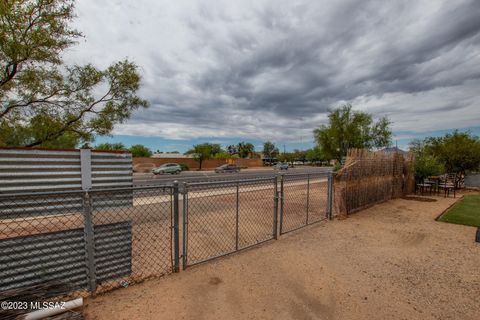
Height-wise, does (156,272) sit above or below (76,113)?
below

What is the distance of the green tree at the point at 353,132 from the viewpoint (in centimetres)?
2823

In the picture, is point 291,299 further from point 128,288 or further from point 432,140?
point 432,140

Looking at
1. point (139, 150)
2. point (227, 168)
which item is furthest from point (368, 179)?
point (139, 150)

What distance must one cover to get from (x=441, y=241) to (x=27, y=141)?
12234 millimetres

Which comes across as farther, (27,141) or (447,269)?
(27,141)

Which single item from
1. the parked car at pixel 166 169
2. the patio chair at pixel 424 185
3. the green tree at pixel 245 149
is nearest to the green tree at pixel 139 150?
the parked car at pixel 166 169

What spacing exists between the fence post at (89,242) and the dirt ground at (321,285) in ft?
0.70

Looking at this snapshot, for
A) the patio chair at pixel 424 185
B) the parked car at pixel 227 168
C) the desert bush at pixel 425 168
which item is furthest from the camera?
the parked car at pixel 227 168

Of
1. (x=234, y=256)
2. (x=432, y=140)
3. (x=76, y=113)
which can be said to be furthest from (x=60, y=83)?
(x=432, y=140)

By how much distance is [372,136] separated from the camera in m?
28.9

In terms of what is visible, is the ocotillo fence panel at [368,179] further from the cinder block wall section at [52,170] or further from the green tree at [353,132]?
the green tree at [353,132]

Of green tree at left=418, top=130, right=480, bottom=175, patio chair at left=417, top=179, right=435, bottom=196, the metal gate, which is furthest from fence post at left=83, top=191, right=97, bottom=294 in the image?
green tree at left=418, top=130, right=480, bottom=175

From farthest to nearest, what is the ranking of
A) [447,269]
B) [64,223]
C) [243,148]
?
1. [243,148]
2. [447,269]
3. [64,223]

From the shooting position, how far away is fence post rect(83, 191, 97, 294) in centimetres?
297
